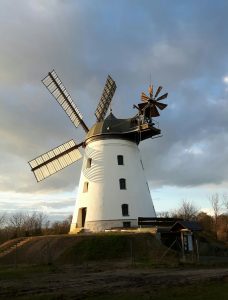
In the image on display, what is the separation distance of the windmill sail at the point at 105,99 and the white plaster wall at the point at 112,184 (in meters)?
4.73

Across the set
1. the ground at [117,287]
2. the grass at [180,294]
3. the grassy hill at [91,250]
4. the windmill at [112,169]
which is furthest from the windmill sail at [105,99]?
the grass at [180,294]

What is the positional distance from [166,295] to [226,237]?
4412 cm

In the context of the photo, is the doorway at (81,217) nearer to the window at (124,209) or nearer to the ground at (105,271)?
the window at (124,209)

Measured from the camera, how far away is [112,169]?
36156 mm

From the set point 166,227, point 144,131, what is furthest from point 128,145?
point 166,227

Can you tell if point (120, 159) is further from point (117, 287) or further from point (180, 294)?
point (180, 294)

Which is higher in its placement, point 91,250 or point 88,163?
point 88,163

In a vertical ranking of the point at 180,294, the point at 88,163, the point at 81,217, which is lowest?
the point at 180,294

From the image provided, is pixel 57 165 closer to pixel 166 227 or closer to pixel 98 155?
pixel 98 155

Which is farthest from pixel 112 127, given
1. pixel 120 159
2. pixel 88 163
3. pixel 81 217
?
pixel 81 217

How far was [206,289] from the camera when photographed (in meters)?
13.9

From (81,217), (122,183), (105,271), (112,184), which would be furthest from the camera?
(81,217)

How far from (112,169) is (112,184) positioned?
1410mm

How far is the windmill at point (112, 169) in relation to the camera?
115 ft
